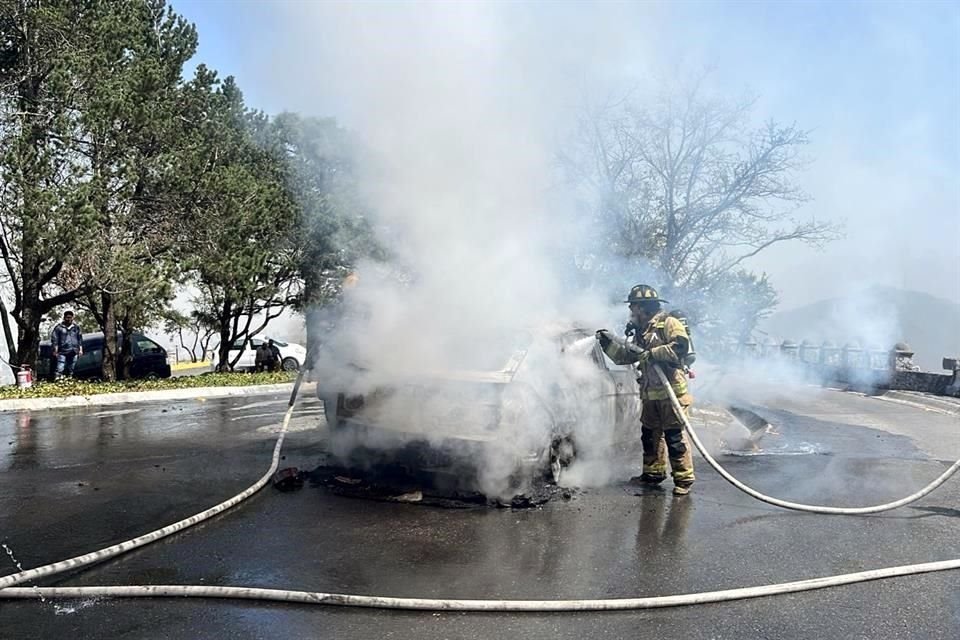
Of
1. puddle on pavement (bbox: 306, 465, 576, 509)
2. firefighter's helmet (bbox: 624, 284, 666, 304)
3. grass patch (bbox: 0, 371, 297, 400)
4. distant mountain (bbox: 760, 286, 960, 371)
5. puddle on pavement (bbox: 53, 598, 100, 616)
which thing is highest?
distant mountain (bbox: 760, 286, 960, 371)

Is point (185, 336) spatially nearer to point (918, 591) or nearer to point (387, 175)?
point (387, 175)

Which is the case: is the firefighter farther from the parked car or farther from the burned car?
the parked car

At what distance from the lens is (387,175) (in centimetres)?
720

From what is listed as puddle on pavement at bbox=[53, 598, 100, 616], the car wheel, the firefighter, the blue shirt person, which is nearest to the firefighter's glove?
the firefighter

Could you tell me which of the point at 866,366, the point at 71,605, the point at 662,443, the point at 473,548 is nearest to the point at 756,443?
the point at 662,443

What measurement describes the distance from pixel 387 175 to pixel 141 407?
25.3 ft

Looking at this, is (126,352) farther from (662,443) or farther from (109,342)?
(662,443)

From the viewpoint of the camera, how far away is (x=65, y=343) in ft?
54.2

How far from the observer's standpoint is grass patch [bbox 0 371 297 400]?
13.4 meters

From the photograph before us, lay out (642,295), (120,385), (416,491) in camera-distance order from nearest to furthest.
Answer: (416,491), (642,295), (120,385)

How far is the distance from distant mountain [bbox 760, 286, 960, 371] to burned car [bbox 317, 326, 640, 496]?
15.4m

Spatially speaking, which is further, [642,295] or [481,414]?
[642,295]

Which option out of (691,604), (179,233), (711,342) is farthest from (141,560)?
(711,342)

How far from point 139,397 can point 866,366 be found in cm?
1700
